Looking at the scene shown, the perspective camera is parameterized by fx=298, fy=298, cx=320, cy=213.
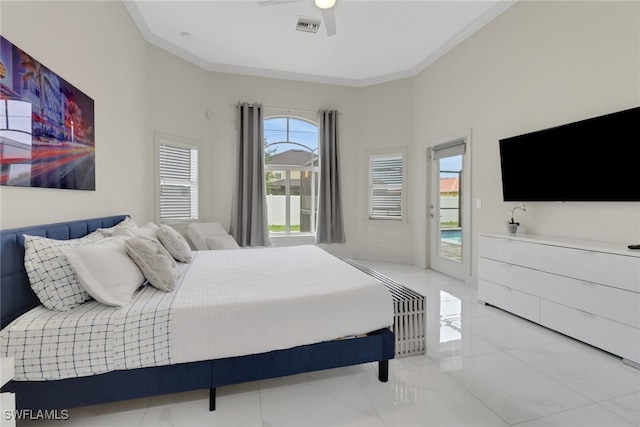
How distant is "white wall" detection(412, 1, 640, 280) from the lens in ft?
8.01

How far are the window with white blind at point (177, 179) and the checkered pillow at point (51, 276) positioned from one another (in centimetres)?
278

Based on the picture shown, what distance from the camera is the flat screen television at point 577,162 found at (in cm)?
230

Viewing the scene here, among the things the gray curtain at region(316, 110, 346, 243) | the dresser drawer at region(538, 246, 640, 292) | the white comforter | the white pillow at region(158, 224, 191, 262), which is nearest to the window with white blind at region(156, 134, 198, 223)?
the white pillow at region(158, 224, 191, 262)

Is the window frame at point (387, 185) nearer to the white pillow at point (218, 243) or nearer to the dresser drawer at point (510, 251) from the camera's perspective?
the dresser drawer at point (510, 251)

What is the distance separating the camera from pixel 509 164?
328cm

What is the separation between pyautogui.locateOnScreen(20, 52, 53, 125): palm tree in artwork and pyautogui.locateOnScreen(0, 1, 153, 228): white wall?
6 centimetres

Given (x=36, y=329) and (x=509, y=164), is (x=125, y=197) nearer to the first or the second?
(x=36, y=329)

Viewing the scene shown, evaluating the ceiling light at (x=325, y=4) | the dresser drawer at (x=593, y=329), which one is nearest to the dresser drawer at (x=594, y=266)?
the dresser drawer at (x=593, y=329)

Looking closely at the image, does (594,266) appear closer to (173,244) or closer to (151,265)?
(151,265)

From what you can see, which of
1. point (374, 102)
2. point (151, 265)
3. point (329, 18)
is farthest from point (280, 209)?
point (151, 265)

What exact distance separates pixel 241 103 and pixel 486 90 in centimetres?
363

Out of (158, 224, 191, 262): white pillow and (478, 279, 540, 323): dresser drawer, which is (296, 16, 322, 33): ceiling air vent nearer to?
(158, 224, 191, 262): white pillow

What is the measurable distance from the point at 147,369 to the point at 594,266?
315 cm

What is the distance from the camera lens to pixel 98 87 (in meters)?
2.72
